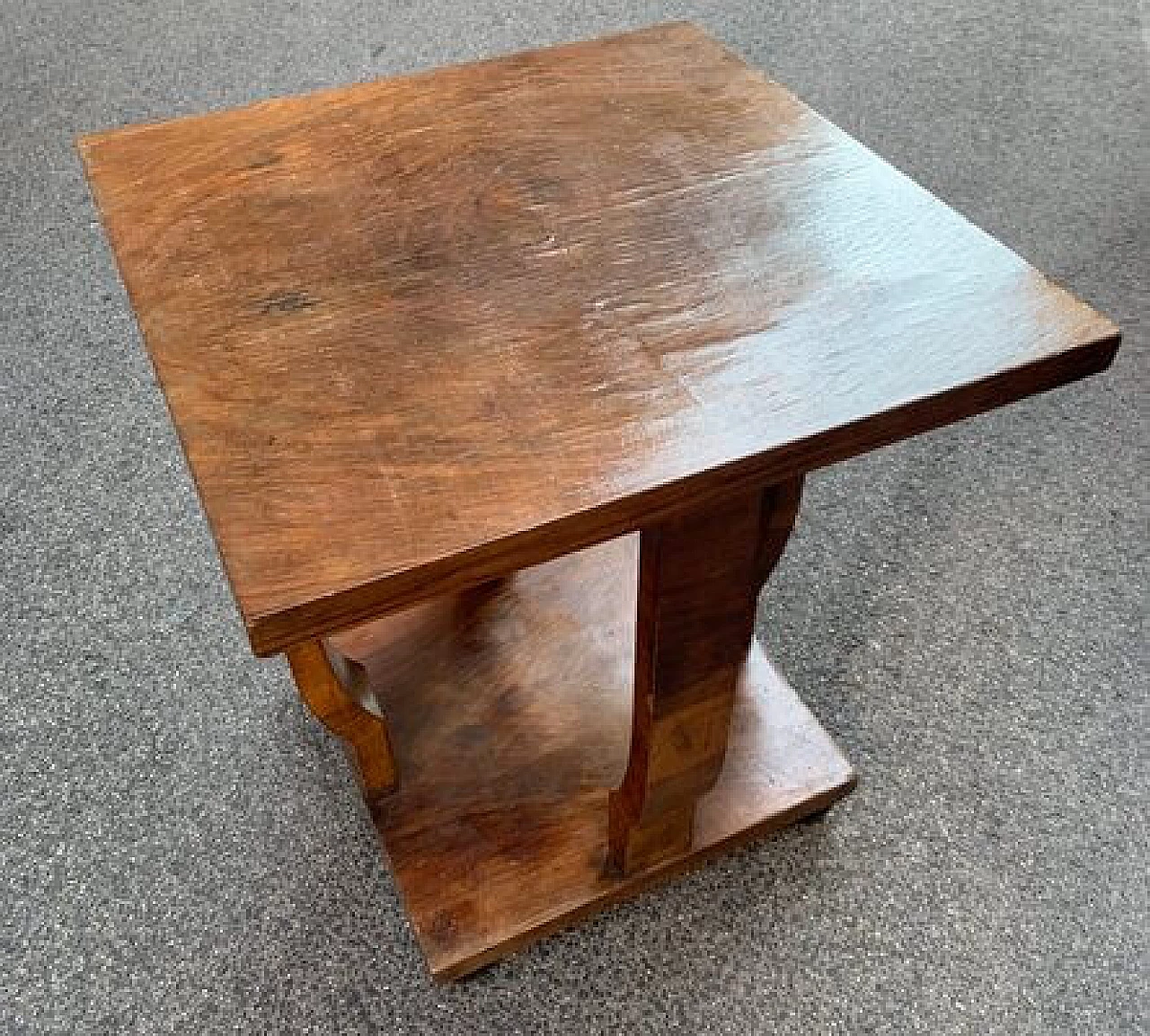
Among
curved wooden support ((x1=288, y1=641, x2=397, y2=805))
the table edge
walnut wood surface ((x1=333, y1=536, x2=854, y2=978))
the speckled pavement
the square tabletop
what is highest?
the square tabletop

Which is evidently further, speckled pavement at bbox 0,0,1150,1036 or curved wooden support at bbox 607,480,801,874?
speckled pavement at bbox 0,0,1150,1036

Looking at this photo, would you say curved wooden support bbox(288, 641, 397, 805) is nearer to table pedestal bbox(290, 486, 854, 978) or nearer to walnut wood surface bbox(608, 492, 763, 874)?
table pedestal bbox(290, 486, 854, 978)

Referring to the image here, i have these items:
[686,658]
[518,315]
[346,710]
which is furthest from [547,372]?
[346,710]

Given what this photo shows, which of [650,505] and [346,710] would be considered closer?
[650,505]

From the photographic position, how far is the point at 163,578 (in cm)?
119

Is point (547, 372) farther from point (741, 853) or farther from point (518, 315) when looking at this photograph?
point (741, 853)

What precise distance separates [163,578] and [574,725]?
0.51 m

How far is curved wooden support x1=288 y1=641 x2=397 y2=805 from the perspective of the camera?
2.48ft

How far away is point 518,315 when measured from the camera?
0.62 metres

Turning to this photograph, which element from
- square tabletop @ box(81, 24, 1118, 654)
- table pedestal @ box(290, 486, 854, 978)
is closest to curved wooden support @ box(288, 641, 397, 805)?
table pedestal @ box(290, 486, 854, 978)

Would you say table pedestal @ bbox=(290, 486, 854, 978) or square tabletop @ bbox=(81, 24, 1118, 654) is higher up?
square tabletop @ bbox=(81, 24, 1118, 654)

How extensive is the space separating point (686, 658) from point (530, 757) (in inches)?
12.6

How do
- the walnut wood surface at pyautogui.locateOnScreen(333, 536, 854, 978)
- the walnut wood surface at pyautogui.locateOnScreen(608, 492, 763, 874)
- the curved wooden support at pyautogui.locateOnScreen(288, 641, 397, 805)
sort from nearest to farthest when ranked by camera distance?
1. the walnut wood surface at pyautogui.locateOnScreen(608, 492, 763, 874)
2. the curved wooden support at pyautogui.locateOnScreen(288, 641, 397, 805)
3. the walnut wood surface at pyautogui.locateOnScreen(333, 536, 854, 978)

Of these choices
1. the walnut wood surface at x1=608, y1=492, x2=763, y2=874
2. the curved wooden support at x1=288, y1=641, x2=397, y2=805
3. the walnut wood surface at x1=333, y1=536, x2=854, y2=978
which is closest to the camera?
the walnut wood surface at x1=608, y1=492, x2=763, y2=874
